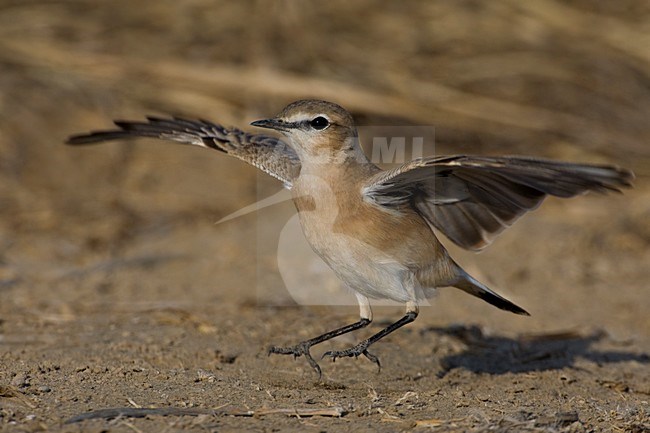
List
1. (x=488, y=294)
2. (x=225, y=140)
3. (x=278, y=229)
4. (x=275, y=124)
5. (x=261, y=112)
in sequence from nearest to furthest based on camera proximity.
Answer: (x=275, y=124) < (x=488, y=294) < (x=225, y=140) < (x=278, y=229) < (x=261, y=112)

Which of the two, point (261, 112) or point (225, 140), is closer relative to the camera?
point (225, 140)

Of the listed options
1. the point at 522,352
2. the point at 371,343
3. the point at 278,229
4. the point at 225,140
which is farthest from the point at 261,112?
the point at 371,343

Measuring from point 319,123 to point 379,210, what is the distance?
2.32 feet

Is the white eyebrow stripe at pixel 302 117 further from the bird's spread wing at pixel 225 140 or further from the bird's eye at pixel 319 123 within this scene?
the bird's spread wing at pixel 225 140

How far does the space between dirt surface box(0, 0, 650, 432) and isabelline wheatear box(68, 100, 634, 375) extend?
598 mm

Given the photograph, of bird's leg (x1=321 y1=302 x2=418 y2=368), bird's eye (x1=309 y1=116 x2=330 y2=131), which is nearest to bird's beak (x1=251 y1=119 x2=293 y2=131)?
bird's eye (x1=309 y1=116 x2=330 y2=131)

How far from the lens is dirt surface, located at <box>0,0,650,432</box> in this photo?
16.8 ft

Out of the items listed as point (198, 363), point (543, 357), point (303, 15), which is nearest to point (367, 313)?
point (198, 363)

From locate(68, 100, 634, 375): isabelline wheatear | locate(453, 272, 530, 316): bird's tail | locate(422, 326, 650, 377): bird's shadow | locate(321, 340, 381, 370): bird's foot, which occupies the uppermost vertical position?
locate(68, 100, 634, 375): isabelline wheatear

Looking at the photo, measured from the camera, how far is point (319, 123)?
5.75m

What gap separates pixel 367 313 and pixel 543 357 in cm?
→ 153

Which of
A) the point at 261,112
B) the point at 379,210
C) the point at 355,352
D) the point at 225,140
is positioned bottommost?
the point at 355,352

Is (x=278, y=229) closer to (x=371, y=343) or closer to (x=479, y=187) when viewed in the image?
(x=371, y=343)

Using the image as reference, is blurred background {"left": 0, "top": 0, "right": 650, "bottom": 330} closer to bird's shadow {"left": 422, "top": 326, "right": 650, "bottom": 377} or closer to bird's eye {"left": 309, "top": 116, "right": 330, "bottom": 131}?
bird's shadow {"left": 422, "top": 326, "right": 650, "bottom": 377}
